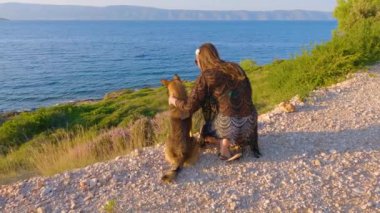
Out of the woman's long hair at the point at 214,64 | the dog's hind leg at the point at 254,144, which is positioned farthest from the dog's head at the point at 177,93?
the dog's hind leg at the point at 254,144

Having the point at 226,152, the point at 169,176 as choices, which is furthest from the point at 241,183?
the point at 169,176

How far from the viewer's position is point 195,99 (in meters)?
6.51

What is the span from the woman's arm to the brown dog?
0.23ft

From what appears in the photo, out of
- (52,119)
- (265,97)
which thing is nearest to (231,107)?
(265,97)

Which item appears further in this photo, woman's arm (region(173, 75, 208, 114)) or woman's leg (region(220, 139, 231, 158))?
woman's leg (region(220, 139, 231, 158))

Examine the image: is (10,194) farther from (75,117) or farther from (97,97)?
(97,97)

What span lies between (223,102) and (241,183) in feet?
→ 4.03

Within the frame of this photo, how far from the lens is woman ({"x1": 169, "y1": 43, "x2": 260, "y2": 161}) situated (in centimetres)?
653

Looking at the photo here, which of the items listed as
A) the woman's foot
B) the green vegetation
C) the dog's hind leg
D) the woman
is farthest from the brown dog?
the green vegetation

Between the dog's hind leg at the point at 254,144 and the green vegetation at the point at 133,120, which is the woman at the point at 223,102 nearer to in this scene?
the dog's hind leg at the point at 254,144

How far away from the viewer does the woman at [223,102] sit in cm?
653

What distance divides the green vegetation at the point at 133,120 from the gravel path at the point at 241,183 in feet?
5.30

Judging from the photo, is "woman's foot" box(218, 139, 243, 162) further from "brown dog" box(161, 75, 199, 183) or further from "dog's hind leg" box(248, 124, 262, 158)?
"brown dog" box(161, 75, 199, 183)

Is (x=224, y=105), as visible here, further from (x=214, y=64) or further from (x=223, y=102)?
(x=214, y=64)
